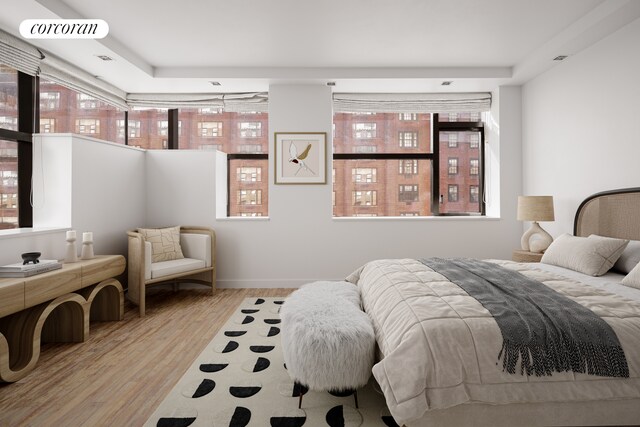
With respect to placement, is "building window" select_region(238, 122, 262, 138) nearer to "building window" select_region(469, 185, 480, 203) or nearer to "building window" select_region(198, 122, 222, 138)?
"building window" select_region(198, 122, 222, 138)

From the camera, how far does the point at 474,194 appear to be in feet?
16.4

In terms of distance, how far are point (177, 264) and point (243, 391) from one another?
220cm

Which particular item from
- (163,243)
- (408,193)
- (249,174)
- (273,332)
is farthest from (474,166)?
(163,243)

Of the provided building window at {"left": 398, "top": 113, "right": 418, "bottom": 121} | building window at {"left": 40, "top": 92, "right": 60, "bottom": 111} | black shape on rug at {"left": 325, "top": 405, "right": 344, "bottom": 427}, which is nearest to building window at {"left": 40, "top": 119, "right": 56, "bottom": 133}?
building window at {"left": 40, "top": 92, "right": 60, "bottom": 111}

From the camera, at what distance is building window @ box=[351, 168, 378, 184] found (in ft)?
16.3

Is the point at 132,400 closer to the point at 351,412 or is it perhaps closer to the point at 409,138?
the point at 351,412

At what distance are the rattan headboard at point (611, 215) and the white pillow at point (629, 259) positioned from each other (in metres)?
0.21

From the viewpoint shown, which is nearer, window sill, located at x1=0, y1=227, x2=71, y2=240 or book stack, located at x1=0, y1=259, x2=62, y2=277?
book stack, located at x1=0, y1=259, x2=62, y2=277

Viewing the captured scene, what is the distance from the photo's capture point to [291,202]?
4512 mm

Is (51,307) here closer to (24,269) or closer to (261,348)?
(24,269)

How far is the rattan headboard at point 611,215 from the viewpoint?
2.91m

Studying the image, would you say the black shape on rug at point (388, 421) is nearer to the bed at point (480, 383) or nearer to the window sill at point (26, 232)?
the bed at point (480, 383)

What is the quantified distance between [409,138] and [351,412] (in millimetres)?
3966

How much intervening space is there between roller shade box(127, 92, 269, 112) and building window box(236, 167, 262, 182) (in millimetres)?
811
